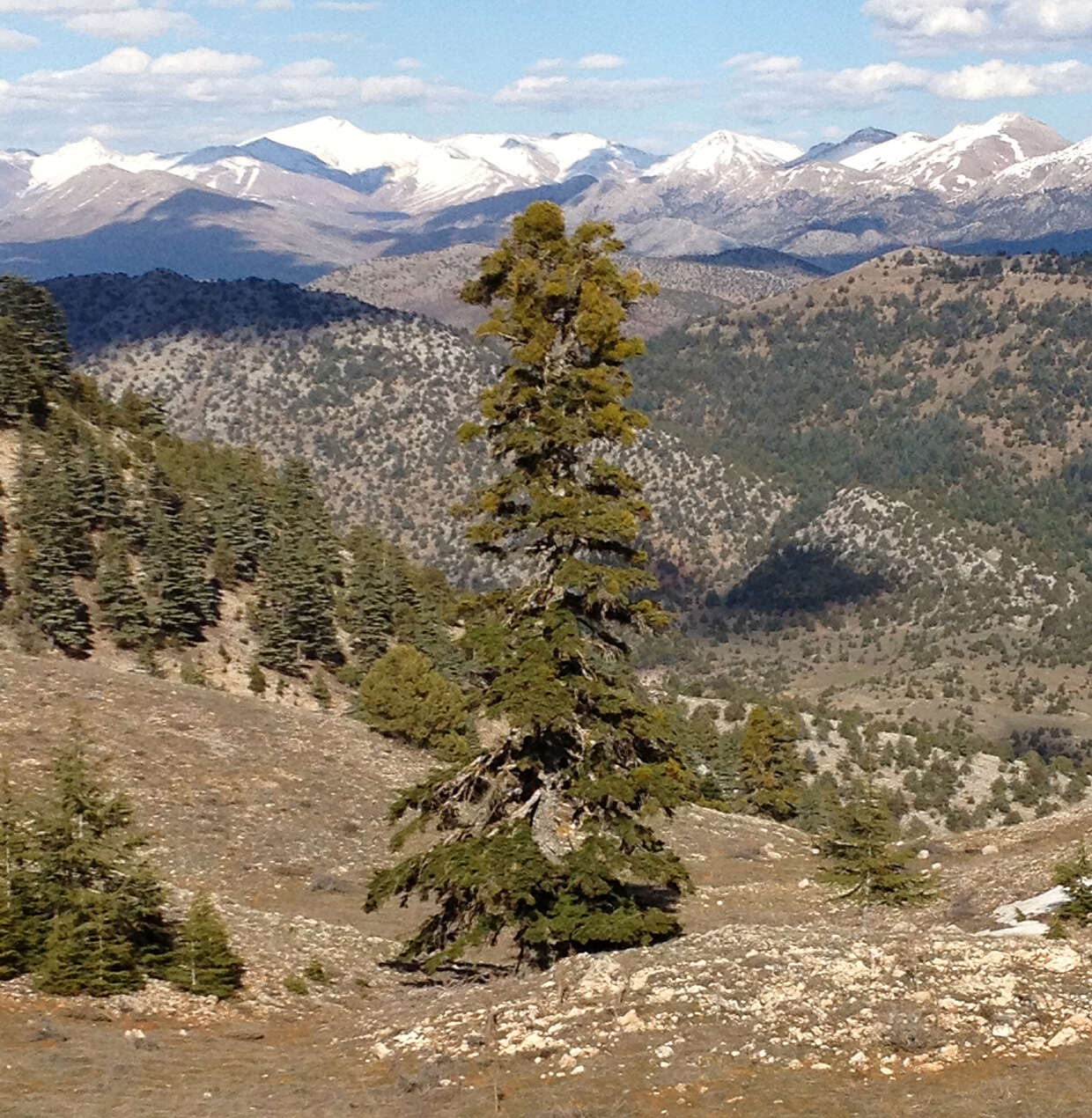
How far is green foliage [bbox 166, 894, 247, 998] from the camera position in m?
24.2

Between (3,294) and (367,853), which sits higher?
(3,294)

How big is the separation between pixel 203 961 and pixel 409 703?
36525mm

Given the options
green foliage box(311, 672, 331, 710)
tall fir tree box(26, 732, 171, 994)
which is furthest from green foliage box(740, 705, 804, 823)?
tall fir tree box(26, 732, 171, 994)

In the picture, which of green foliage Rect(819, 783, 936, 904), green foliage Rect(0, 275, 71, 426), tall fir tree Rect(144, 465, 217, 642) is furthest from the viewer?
green foliage Rect(0, 275, 71, 426)

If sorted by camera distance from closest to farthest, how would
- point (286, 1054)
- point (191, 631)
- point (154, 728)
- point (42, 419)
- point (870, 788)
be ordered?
point (286, 1054)
point (870, 788)
point (154, 728)
point (191, 631)
point (42, 419)

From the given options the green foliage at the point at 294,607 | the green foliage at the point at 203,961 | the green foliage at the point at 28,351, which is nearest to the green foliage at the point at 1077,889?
the green foliage at the point at 203,961

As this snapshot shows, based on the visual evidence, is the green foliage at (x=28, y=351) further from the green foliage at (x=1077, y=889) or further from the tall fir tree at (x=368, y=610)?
the green foliage at (x=1077, y=889)

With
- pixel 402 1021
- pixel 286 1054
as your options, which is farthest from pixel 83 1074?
pixel 402 1021

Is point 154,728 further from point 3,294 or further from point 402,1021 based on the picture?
point 3,294

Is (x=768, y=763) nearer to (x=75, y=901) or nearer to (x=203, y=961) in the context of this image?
(x=203, y=961)

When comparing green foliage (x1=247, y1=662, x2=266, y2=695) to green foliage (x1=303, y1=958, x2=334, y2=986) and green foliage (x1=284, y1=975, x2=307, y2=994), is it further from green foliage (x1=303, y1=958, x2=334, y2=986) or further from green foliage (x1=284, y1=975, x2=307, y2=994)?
green foliage (x1=284, y1=975, x2=307, y2=994)

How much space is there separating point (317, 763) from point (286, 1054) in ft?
94.3

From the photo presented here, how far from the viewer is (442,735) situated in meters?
59.6

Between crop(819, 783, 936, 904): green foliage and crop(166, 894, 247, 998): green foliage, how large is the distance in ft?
50.7
